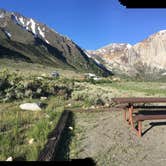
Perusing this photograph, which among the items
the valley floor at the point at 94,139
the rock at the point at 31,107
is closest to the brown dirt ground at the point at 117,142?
the valley floor at the point at 94,139

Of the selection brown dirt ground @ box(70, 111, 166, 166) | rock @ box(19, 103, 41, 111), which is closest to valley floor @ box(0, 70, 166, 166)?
brown dirt ground @ box(70, 111, 166, 166)

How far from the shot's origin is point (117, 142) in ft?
26.6

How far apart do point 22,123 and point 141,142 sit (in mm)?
4239

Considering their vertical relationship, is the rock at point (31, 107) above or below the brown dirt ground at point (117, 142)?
above

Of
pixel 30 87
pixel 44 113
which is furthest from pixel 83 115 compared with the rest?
pixel 30 87

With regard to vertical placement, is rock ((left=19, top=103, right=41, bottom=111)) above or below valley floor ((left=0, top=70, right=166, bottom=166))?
above

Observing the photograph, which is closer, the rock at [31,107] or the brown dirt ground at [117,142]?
the brown dirt ground at [117,142]

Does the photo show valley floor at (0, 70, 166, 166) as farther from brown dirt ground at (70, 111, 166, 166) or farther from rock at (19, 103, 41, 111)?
rock at (19, 103, 41, 111)

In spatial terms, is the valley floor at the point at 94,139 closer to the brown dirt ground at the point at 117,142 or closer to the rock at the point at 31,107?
the brown dirt ground at the point at 117,142

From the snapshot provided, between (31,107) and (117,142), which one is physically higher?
(31,107)

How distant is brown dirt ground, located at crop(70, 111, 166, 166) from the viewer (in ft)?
21.7

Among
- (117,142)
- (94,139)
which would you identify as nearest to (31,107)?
(94,139)

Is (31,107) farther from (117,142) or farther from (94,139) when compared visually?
(117,142)

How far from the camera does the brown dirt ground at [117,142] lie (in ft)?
21.7
